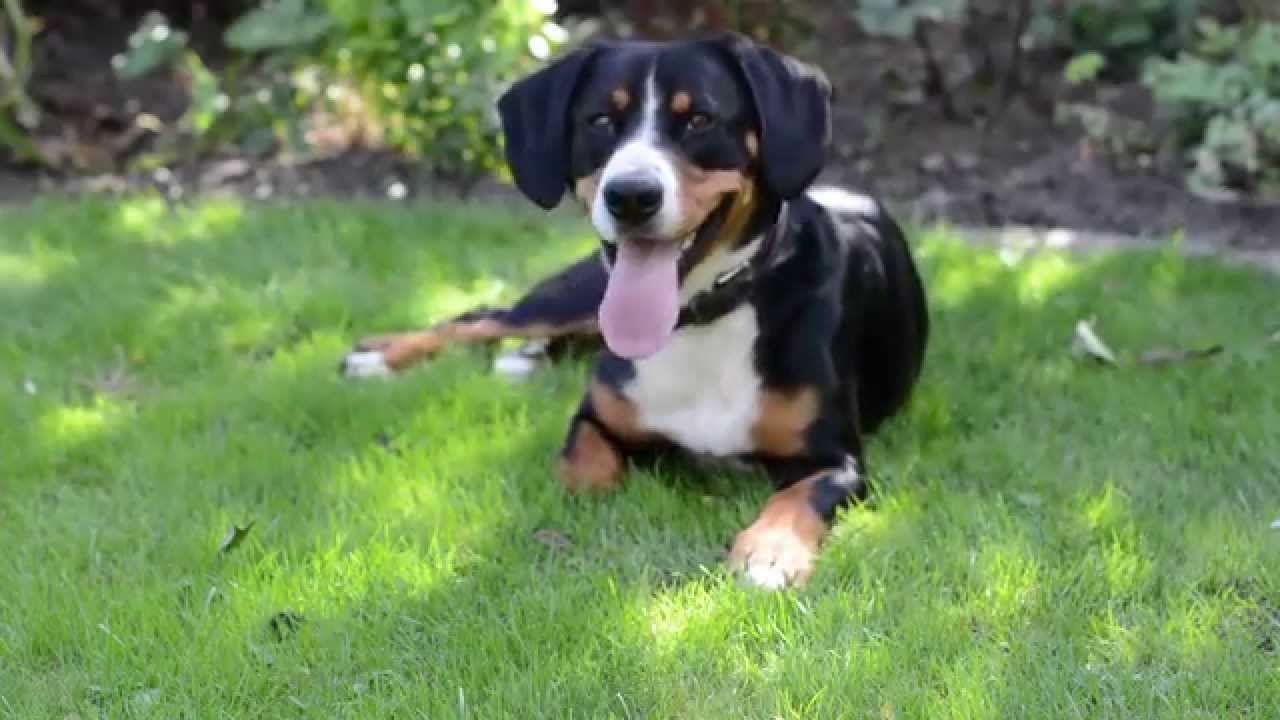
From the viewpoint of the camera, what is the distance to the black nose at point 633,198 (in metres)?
3.34

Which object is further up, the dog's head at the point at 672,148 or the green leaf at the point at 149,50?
the dog's head at the point at 672,148

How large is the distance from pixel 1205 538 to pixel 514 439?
1.73 m

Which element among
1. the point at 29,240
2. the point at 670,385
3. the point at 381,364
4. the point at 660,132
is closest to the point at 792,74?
the point at 660,132

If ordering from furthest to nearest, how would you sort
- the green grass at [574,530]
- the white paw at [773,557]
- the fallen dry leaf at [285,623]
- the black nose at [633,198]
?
the black nose at [633,198]
the white paw at [773,557]
the fallen dry leaf at [285,623]
the green grass at [574,530]

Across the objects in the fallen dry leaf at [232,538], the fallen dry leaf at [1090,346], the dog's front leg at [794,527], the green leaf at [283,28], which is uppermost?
the dog's front leg at [794,527]

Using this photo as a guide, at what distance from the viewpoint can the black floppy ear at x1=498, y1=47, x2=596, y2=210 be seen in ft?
12.2

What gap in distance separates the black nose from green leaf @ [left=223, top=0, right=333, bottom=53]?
4.00 metres

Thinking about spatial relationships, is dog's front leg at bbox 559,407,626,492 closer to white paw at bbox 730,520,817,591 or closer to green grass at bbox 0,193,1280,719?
green grass at bbox 0,193,1280,719

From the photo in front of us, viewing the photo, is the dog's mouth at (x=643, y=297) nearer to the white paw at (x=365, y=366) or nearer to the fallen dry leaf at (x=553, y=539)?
the fallen dry leaf at (x=553, y=539)

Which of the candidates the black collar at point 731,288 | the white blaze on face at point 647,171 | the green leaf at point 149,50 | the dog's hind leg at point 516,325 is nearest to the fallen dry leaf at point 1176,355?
the black collar at point 731,288

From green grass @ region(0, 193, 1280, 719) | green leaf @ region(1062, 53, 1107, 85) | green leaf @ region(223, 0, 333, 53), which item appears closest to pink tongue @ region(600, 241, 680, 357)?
green grass @ region(0, 193, 1280, 719)

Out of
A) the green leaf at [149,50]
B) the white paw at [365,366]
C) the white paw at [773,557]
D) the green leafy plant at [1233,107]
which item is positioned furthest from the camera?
the green leaf at [149,50]

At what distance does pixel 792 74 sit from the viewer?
3637 mm

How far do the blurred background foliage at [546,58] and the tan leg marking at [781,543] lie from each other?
3.31m
